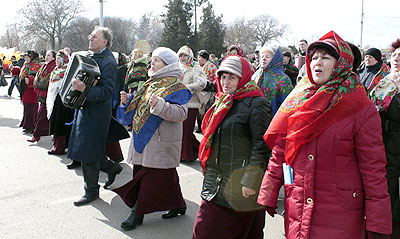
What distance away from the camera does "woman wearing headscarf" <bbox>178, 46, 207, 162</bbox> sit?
7.14 meters

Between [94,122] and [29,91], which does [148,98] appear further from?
[29,91]

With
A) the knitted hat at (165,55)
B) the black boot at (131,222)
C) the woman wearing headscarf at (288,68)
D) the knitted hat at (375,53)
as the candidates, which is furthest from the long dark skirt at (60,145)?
the knitted hat at (375,53)

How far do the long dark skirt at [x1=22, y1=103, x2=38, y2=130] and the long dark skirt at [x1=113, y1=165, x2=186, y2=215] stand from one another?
6279 mm

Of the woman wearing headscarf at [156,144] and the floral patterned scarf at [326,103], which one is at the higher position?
the floral patterned scarf at [326,103]

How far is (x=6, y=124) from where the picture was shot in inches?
425

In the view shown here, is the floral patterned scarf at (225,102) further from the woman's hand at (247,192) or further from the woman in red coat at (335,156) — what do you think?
the woman in red coat at (335,156)

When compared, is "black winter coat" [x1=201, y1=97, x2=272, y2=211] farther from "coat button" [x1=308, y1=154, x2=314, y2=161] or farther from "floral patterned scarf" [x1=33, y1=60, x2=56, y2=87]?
"floral patterned scarf" [x1=33, y1=60, x2=56, y2=87]

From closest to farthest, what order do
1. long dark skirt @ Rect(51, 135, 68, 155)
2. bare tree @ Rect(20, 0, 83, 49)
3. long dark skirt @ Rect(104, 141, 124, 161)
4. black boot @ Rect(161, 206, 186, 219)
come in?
black boot @ Rect(161, 206, 186, 219)
long dark skirt @ Rect(104, 141, 124, 161)
long dark skirt @ Rect(51, 135, 68, 155)
bare tree @ Rect(20, 0, 83, 49)

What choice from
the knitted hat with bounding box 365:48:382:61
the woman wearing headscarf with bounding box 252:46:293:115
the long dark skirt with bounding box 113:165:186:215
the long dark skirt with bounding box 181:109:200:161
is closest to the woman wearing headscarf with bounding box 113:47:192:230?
the long dark skirt with bounding box 113:165:186:215

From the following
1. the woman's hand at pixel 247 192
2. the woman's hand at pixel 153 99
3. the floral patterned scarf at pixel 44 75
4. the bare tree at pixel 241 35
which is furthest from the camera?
the bare tree at pixel 241 35

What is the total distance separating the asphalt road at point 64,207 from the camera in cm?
416

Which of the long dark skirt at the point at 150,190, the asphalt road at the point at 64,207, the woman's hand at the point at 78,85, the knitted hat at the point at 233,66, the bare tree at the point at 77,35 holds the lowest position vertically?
the asphalt road at the point at 64,207

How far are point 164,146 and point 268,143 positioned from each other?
70.7 inches

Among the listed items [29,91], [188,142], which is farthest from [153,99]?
[29,91]
